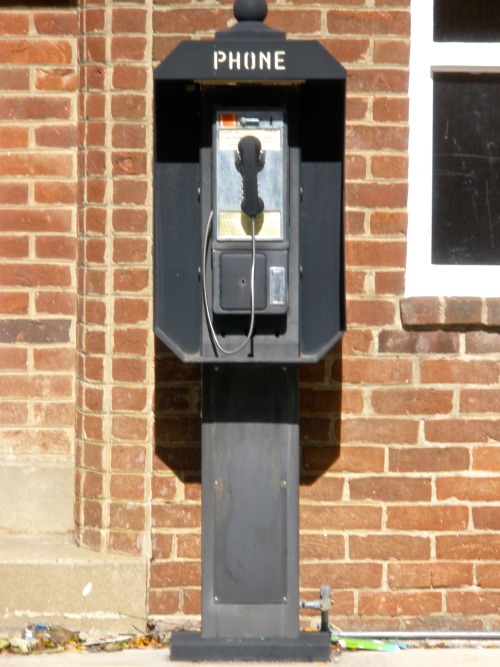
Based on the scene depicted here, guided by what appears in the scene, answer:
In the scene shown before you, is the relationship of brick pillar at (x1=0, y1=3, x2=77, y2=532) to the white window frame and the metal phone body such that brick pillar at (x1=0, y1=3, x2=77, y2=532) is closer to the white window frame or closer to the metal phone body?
the metal phone body

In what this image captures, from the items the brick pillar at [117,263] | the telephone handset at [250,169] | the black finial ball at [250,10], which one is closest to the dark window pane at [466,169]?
the black finial ball at [250,10]

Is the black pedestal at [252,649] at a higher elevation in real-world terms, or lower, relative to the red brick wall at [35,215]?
lower

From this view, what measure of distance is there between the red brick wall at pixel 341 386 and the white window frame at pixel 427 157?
59mm

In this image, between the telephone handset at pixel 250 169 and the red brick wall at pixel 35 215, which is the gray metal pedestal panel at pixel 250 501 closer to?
the telephone handset at pixel 250 169

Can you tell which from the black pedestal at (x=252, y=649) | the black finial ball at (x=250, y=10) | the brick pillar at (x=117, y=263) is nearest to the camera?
the black finial ball at (x=250, y=10)

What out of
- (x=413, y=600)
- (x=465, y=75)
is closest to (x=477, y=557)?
(x=413, y=600)

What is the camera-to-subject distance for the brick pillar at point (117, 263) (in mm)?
4438

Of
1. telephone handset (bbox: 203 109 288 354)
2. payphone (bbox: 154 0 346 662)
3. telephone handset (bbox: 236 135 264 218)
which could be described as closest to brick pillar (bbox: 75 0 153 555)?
payphone (bbox: 154 0 346 662)

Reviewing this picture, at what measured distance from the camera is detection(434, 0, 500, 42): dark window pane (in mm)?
4547

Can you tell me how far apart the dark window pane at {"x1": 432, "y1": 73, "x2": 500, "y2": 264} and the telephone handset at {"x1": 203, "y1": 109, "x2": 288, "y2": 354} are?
0.92 m

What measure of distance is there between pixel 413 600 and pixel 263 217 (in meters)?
1.67

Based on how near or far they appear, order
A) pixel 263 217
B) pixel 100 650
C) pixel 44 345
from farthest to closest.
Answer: pixel 44 345 → pixel 100 650 → pixel 263 217

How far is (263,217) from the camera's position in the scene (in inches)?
154

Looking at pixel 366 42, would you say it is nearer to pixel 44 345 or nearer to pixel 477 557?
pixel 44 345
